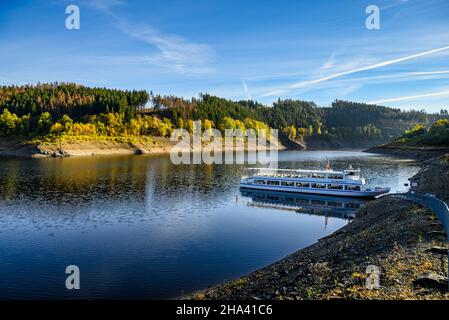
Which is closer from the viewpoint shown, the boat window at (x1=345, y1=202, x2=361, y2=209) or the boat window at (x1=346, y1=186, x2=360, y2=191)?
the boat window at (x1=345, y1=202, x2=361, y2=209)

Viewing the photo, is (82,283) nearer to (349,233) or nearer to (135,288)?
(135,288)

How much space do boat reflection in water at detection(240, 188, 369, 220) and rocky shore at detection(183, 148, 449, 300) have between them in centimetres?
2629

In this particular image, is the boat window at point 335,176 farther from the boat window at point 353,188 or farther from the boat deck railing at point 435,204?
the boat deck railing at point 435,204

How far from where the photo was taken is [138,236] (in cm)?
4594

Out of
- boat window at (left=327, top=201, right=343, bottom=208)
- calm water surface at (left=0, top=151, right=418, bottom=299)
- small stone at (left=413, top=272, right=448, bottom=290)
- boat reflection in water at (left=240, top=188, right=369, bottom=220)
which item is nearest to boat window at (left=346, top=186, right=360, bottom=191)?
boat reflection in water at (left=240, top=188, right=369, bottom=220)

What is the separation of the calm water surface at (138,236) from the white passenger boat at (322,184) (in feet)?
31.8

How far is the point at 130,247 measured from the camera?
41.3 meters

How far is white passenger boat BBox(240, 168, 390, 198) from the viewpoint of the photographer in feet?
257

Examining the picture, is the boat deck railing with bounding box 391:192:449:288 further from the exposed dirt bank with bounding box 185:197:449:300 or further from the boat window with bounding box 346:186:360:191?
the boat window with bounding box 346:186:360:191

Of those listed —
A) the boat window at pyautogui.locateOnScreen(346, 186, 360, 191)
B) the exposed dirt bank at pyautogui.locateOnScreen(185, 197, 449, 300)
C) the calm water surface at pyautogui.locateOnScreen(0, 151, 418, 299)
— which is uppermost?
the boat window at pyautogui.locateOnScreen(346, 186, 360, 191)

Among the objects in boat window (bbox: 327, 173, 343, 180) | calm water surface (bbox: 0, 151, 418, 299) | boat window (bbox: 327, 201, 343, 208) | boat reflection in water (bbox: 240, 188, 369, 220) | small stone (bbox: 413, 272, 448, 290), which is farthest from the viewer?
boat window (bbox: 327, 173, 343, 180)

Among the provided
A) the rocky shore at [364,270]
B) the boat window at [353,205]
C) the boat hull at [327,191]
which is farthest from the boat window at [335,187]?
the rocky shore at [364,270]

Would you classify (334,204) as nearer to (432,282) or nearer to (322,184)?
(322,184)

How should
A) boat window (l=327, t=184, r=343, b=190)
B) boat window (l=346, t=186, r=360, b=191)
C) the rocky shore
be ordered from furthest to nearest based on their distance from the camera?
boat window (l=327, t=184, r=343, b=190) → boat window (l=346, t=186, r=360, b=191) → the rocky shore
